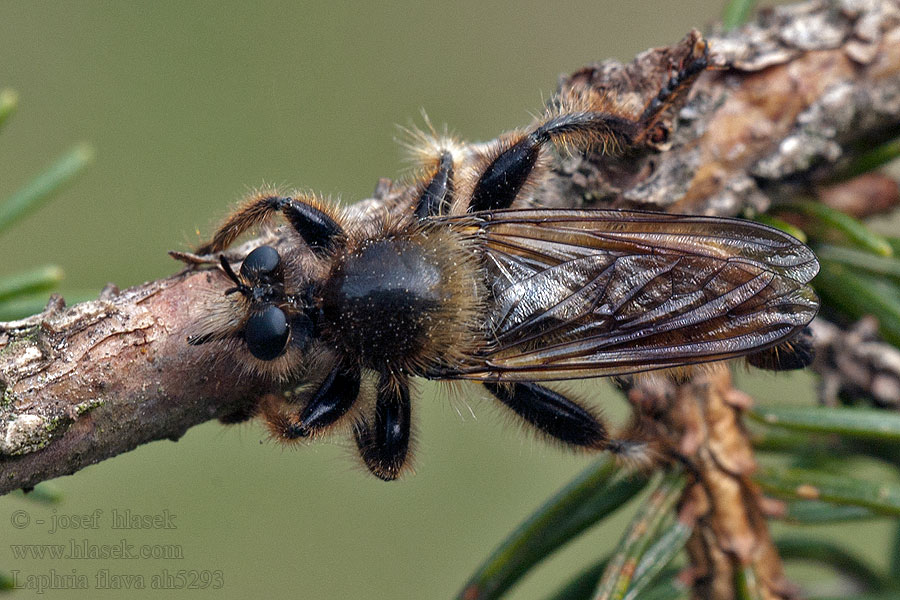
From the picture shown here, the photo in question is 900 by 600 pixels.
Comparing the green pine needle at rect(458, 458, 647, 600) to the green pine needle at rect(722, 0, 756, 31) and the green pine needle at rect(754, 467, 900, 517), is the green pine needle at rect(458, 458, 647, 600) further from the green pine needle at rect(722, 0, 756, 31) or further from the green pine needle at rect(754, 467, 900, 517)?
the green pine needle at rect(722, 0, 756, 31)

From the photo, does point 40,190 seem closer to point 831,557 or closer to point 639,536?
point 639,536

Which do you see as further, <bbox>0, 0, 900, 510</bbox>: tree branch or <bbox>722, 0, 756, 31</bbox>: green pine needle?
<bbox>722, 0, 756, 31</bbox>: green pine needle

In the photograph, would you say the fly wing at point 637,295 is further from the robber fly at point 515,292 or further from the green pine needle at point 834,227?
the green pine needle at point 834,227

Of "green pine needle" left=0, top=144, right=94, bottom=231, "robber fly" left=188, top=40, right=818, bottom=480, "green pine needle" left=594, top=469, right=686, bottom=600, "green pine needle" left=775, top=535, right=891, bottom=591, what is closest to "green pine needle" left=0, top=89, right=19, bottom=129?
"green pine needle" left=0, top=144, right=94, bottom=231

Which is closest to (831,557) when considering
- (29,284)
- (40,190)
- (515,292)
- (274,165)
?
(515,292)

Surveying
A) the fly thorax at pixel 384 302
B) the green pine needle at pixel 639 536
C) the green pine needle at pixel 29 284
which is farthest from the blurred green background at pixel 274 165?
the green pine needle at pixel 639 536

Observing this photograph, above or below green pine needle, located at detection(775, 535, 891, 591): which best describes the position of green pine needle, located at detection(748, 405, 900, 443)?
above
